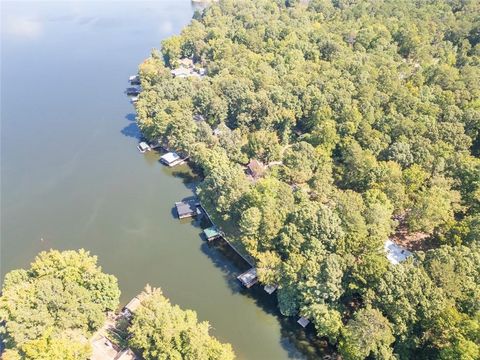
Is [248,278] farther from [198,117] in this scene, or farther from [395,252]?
[198,117]

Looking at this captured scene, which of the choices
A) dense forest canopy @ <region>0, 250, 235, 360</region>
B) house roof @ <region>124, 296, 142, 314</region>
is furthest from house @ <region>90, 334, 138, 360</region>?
house roof @ <region>124, 296, 142, 314</region>

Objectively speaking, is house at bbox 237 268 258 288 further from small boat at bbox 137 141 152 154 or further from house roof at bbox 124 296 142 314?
small boat at bbox 137 141 152 154

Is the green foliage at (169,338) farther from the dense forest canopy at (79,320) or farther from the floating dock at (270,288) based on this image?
the floating dock at (270,288)

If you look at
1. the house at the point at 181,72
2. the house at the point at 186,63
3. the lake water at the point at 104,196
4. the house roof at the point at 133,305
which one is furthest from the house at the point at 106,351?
the house at the point at 186,63

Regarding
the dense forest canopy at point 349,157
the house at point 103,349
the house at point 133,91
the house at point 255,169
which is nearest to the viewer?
the dense forest canopy at point 349,157

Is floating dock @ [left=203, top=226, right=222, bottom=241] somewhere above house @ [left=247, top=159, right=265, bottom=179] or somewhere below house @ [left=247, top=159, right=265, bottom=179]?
below

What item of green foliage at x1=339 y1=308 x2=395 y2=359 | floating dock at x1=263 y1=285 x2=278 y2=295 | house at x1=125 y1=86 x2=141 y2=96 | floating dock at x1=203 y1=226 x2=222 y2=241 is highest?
house at x1=125 y1=86 x2=141 y2=96

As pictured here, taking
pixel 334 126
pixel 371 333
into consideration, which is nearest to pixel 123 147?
pixel 334 126

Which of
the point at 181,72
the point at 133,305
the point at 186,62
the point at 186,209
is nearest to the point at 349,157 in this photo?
the point at 186,209
